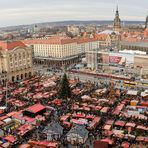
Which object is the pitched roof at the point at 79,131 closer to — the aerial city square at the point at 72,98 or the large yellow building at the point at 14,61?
the aerial city square at the point at 72,98

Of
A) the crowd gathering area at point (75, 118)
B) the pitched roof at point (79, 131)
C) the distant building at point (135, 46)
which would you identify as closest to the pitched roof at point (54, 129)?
the crowd gathering area at point (75, 118)

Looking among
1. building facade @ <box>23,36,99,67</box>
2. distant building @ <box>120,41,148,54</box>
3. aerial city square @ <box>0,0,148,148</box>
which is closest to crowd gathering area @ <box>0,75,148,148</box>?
aerial city square @ <box>0,0,148,148</box>

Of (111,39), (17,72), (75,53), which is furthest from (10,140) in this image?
(111,39)

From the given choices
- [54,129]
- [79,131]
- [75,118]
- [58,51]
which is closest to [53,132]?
[54,129]

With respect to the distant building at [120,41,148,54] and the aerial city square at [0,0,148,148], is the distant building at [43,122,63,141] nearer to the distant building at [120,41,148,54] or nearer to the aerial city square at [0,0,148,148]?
the aerial city square at [0,0,148,148]

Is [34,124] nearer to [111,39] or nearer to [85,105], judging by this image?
[85,105]

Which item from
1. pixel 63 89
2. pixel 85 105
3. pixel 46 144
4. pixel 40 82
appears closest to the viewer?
pixel 46 144
